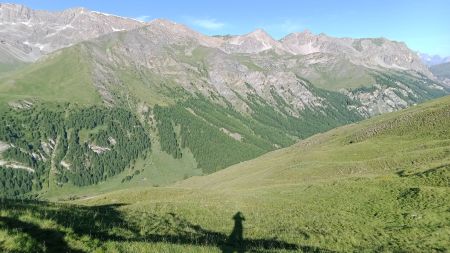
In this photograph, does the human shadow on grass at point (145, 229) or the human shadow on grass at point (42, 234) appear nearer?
the human shadow on grass at point (42, 234)

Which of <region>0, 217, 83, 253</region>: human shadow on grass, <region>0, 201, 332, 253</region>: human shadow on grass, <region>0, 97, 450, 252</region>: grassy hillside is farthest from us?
<region>0, 201, 332, 253</region>: human shadow on grass

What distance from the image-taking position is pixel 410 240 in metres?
32.3

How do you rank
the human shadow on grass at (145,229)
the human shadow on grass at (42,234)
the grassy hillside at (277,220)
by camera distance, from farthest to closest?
the human shadow on grass at (145,229), the grassy hillside at (277,220), the human shadow on grass at (42,234)

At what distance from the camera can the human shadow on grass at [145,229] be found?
24.5m

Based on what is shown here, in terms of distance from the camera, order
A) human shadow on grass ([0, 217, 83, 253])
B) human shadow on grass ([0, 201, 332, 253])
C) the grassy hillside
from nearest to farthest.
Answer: human shadow on grass ([0, 217, 83, 253]), the grassy hillside, human shadow on grass ([0, 201, 332, 253])

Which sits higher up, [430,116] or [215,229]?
[430,116]

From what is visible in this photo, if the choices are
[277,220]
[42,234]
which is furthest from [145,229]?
[277,220]

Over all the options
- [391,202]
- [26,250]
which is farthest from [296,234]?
[26,250]

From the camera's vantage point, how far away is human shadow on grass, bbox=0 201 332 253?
80.5ft

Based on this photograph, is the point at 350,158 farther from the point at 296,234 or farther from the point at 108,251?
the point at 108,251

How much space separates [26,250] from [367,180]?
49937 millimetres

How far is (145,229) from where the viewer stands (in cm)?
3045

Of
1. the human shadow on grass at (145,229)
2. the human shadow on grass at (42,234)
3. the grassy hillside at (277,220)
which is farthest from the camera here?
the human shadow on grass at (145,229)

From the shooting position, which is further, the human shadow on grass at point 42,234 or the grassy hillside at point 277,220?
the grassy hillside at point 277,220
